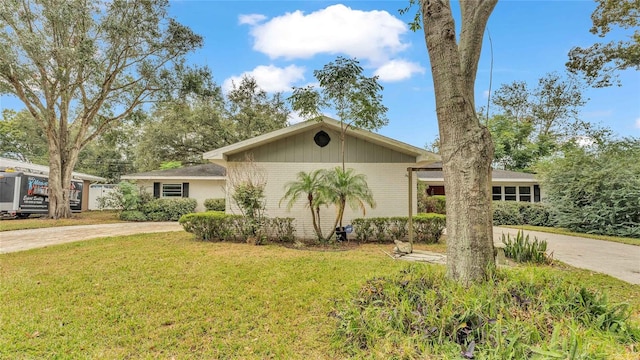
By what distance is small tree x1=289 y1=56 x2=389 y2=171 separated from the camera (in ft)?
31.4

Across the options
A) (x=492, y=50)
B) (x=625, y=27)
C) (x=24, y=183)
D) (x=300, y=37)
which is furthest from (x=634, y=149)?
(x=24, y=183)

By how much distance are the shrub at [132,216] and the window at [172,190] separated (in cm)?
214

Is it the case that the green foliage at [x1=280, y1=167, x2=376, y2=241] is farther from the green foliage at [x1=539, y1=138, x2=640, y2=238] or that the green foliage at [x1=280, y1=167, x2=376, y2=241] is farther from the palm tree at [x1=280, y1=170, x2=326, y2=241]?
the green foliage at [x1=539, y1=138, x2=640, y2=238]

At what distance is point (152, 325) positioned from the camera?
3.53 m

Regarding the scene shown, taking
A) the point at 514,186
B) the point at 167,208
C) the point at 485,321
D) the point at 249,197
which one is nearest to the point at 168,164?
the point at 167,208

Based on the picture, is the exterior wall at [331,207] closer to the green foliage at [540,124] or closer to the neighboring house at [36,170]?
the neighboring house at [36,170]

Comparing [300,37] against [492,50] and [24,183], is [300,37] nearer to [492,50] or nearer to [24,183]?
[492,50]

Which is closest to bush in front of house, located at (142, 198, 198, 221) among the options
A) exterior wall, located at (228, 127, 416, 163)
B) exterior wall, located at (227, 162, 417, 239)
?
exterior wall, located at (228, 127, 416, 163)

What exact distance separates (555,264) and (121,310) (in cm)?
855

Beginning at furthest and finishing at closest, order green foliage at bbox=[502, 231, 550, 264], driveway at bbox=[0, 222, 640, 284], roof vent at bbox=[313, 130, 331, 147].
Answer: roof vent at bbox=[313, 130, 331, 147], green foliage at bbox=[502, 231, 550, 264], driveway at bbox=[0, 222, 640, 284]

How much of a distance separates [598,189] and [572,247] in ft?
17.1

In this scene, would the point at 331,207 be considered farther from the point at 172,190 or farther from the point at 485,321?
the point at 172,190

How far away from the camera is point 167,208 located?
1593 cm

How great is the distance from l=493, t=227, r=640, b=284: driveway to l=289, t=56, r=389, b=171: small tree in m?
6.42
